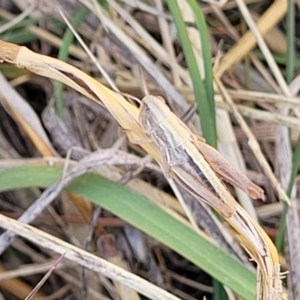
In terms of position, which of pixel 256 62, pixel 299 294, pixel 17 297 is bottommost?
pixel 17 297

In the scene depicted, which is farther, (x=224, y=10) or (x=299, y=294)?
(x=224, y=10)

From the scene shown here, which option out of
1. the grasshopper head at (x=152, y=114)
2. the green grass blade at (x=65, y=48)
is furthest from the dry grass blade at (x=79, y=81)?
the green grass blade at (x=65, y=48)

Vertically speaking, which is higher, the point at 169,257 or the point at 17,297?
the point at 169,257

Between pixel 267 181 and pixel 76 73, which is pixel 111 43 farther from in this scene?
pixel 76 73

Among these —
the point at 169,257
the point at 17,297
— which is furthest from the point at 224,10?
the point at 17,297

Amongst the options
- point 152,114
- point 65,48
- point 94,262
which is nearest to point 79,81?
point 152,114

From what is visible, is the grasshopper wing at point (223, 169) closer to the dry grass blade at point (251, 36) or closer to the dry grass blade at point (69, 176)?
the dry grass blade at point (69, 176)

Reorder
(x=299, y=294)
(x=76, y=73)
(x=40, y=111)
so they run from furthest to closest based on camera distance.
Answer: (x=40, y=111), (x=299, y=294), (x=76, y=73)

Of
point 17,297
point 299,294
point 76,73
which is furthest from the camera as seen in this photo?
point 17,297
